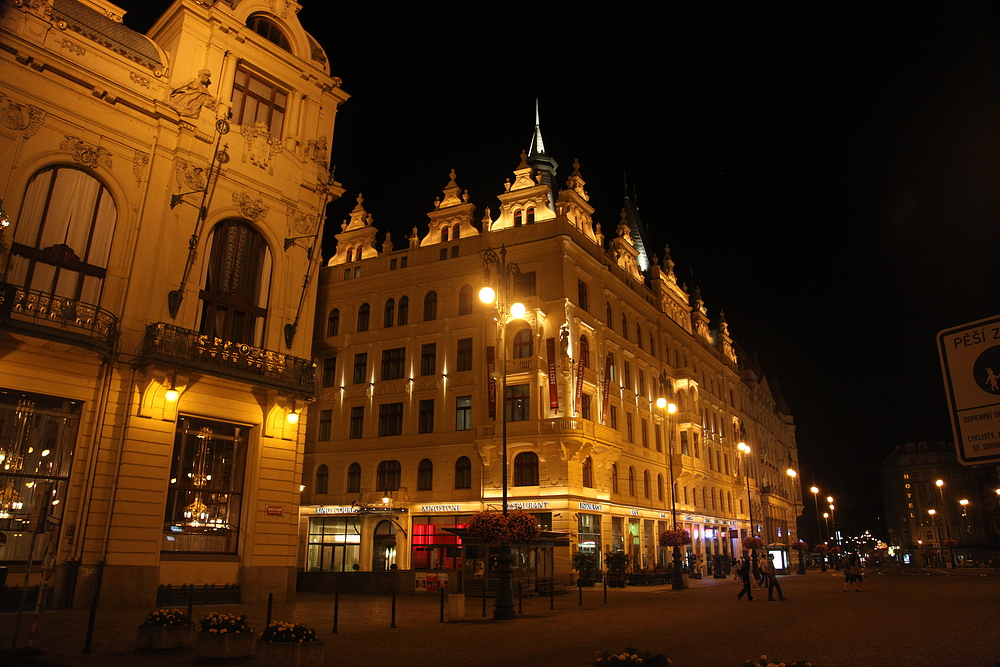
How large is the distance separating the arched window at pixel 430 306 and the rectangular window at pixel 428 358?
1.76 m

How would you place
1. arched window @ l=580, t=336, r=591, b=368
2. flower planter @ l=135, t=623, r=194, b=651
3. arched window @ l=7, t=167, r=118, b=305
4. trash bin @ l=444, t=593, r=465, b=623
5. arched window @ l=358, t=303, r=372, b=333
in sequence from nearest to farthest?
flower planter @ l=135, t=623, r=194, b=651, trash bin @ l=444, t=593, r=465, b=623, arched window @ l=7, t=167, r=118, b=305, arched window @ l=580, t=336, r=591, b=368, arched window @ l=358, t=303, r=372, b=333

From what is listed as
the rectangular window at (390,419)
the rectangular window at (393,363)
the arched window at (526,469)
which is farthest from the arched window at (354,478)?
the arched window at (526,469)

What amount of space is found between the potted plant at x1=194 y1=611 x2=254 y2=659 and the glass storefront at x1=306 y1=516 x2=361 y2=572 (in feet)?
102

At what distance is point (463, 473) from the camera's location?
131ft

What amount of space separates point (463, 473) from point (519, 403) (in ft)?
17.6

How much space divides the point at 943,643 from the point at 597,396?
28434 millimetres

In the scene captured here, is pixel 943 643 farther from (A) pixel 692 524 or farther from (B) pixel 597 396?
(A) pixel 692 524

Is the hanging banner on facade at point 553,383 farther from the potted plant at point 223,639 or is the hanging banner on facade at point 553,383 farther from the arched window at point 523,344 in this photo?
the potted plant at point 223,639

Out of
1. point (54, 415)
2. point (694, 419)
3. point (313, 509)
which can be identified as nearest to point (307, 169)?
point (54, 415)

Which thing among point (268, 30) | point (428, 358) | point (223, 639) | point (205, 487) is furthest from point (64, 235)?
point (428, 358)

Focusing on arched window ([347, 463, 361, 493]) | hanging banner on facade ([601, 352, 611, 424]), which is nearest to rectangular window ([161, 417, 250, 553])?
arched window ([347, 463, 361, 493])

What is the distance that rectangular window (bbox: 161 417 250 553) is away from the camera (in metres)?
21.5

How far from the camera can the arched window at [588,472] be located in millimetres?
38469

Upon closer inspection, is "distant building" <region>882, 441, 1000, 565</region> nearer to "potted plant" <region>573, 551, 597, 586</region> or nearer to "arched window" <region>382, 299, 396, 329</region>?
"potted plant" <region>573, 551, 597, 586</region>
